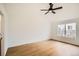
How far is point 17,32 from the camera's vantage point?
1.91 meters

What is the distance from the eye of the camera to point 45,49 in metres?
1.94

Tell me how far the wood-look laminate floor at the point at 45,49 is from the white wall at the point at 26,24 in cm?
9

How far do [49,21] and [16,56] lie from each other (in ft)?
2.89

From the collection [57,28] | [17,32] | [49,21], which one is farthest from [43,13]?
[17,32]

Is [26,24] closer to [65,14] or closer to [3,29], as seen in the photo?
[3,29]

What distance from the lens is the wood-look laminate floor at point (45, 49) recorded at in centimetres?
188

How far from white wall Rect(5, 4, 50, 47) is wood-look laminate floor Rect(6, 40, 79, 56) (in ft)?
0.30

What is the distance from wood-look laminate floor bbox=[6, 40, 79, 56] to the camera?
1.88 metres

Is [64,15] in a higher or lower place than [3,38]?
higher

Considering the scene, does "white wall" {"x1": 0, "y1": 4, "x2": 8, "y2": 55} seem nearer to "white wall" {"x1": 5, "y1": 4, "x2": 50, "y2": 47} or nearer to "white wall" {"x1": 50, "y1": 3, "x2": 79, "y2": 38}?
"white wall" {"x1": 5, "y1": 4, "x2": 50, "y2": 47}

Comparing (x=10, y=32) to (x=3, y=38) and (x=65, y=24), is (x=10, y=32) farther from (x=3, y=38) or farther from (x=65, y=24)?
(x=65, y=24)

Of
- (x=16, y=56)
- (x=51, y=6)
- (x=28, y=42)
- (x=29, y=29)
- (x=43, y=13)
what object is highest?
(x=51, y=6)

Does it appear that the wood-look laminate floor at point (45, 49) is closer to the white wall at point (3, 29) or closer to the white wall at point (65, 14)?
the white wall at point (3, 29)

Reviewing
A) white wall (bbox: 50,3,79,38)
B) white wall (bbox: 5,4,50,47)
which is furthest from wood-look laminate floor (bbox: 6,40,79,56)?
white wall (bbox: 50,3,79,38)
